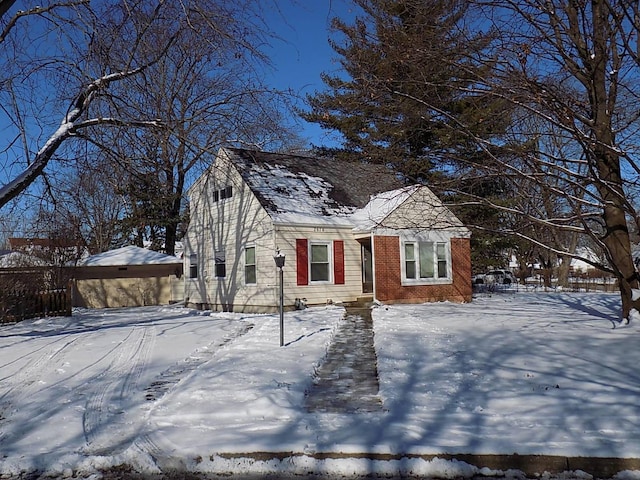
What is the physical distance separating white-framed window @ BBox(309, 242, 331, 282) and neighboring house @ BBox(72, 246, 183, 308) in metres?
10.4

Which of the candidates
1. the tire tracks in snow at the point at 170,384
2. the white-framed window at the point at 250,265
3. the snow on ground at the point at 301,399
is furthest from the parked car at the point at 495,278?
the tire tracks in snow at the point at 170,384

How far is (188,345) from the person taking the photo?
11.4 metres

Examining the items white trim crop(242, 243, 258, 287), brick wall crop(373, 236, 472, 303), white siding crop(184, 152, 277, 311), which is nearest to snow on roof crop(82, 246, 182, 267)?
white siding crop(184, 152, 277, 311)

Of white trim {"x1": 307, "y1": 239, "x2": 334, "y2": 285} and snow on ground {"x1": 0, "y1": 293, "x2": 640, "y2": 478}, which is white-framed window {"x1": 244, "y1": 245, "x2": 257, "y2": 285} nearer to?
white trim {"x1": 307, "y1": 239, "x2": 334, "y2": 285}

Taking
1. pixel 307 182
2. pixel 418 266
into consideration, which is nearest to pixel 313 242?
pixel 307 182

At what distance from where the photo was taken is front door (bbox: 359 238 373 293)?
1906 centimetres

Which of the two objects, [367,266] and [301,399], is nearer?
[301,399]

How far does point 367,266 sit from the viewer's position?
63.4 ft

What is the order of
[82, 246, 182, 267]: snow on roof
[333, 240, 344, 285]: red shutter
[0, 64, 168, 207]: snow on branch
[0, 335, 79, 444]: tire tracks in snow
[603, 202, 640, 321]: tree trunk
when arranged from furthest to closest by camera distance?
1. [82, 246, 182, 267]: snow on roof
2. [333, 240, 344, 285]: red shutter
3. [603, 202, 640, 321]: tree trunk
4. [0, 64, 168, 207]: snow on branch
5. [0, 335, 79, 444]: tire tracks in snow

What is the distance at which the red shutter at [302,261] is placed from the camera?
1736 centimetres

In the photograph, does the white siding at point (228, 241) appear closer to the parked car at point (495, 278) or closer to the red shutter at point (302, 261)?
the red shutter at point (302, 261)

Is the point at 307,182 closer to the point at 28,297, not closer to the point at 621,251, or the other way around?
the point at 28,297

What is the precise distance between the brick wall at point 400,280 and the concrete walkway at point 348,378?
5.23 m

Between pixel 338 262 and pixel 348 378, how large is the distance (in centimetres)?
1000
